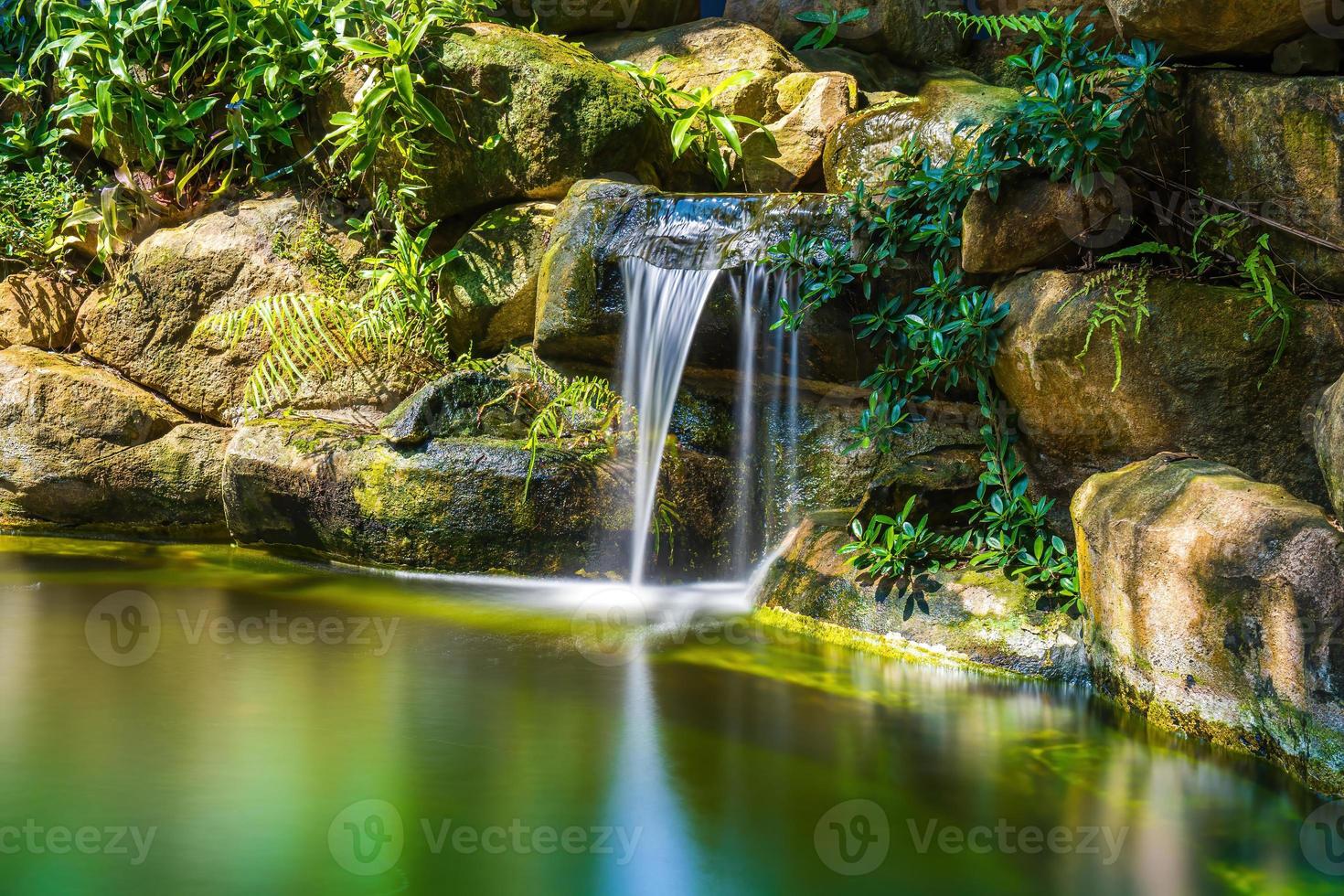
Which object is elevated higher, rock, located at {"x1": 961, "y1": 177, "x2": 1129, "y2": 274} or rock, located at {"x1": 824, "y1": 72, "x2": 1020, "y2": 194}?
rock, located at {"x1": 824, "y1": 72, "x2": 1020, "y2": 194}

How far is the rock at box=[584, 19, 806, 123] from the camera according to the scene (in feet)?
25.0

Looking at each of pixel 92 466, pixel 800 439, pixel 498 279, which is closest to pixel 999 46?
pixel 498 279

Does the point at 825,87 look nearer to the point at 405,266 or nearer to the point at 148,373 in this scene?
the point at 405,266

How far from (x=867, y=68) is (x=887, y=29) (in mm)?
364

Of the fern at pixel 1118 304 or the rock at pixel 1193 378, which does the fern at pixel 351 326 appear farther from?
the fern at pixel 1118 304

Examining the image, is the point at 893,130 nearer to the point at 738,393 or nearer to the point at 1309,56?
the point at 738,393

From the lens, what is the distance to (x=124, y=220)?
700cm

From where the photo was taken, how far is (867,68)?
8719 millimetres

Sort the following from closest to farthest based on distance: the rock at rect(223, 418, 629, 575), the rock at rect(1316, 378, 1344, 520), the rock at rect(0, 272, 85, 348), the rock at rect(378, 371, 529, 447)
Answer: the rock at rect(1316, 378, 1344, 520)
the rock at rect(223, 418, 629, 575)
the rock at rect(378, 371, 529, 447)
the rock at rect(0, 272, 85, 348)

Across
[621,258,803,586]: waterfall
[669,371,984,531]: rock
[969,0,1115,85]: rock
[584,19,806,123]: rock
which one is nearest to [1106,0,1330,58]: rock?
[669,371,984,531]: rock

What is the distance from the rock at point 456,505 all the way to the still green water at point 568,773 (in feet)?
2.96

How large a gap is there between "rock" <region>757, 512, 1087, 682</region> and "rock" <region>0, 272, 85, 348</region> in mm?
5169

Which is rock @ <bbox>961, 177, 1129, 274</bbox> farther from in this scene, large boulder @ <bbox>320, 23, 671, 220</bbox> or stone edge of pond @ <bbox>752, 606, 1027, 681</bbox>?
large boulder @ <bbox>320, 23, 671, 220</bbox>

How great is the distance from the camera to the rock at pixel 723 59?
7.61 m
